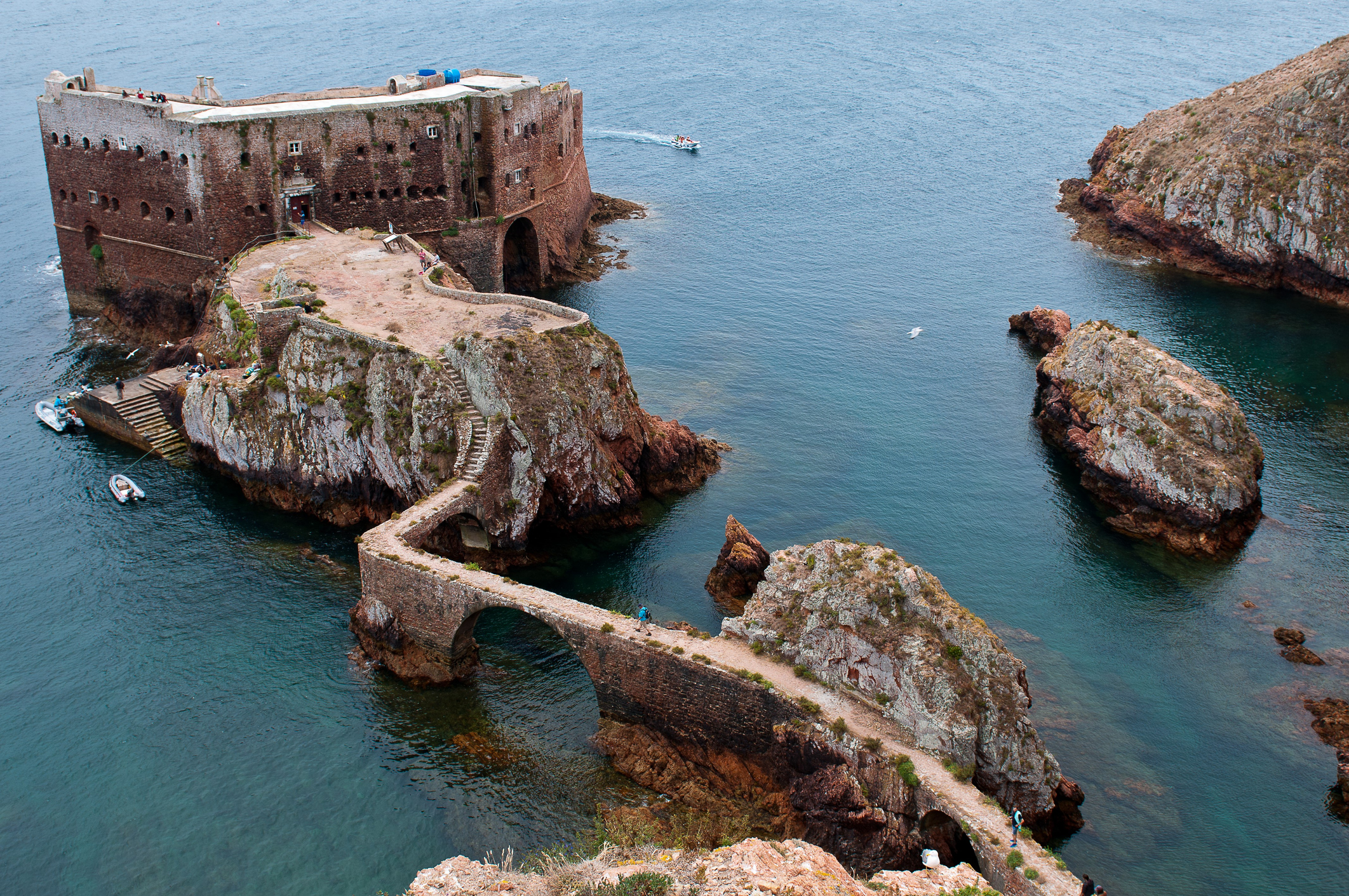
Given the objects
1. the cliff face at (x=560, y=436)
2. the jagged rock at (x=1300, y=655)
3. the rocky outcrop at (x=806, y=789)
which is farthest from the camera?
the cliff face at (x=560, y=436)

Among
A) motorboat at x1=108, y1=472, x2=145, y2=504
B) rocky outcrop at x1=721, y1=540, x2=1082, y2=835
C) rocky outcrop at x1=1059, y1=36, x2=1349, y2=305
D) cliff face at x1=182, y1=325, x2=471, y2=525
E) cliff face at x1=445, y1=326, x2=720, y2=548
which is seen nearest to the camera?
rocky outcrop at x1=721, y1=540, x2=1082, y2=835

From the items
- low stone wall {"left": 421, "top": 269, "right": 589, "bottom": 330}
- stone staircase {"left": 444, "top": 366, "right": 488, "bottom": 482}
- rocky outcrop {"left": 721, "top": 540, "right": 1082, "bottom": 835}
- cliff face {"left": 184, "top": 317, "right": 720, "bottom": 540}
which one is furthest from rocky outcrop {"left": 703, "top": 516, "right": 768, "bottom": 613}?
low stone wall {"left": 421, "top": 269, "right": 589, "bottom": 330}

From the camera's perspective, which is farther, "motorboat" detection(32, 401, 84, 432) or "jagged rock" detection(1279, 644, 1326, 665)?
"motorboat" detection(32, 401, 84, 432)

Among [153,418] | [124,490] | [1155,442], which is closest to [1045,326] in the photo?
[1155,442]

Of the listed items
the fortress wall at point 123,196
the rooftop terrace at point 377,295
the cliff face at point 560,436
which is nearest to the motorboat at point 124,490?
the rooftop terrace at point 377,295

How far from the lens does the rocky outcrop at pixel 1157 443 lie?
213 ft

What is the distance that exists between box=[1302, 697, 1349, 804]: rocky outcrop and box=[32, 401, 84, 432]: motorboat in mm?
73224

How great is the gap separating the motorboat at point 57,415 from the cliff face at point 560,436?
1160 inches

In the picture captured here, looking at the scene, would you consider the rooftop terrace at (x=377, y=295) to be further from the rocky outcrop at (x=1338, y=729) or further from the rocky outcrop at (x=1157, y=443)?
the rocky outcrop at (x=1338, y=729)

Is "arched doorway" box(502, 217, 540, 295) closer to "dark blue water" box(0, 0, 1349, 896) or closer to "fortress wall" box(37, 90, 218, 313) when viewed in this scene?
"dark blue water" box(0, 0, 1349, 896)

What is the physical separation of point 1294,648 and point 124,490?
63.9 meters

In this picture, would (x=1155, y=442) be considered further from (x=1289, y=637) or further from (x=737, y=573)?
(x=737, y=573)

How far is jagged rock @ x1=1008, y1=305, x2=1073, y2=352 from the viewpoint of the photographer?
88.1 meters

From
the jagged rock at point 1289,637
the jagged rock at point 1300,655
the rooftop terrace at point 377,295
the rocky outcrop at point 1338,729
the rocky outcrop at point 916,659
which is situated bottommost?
the rocky outcrop at point 1338,729
